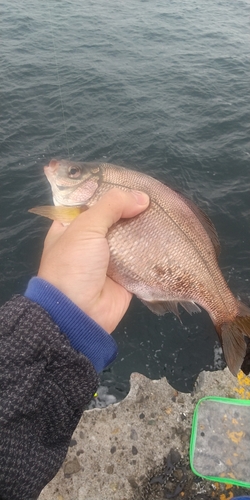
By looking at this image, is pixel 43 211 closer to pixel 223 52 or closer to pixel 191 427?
pixel 191 427

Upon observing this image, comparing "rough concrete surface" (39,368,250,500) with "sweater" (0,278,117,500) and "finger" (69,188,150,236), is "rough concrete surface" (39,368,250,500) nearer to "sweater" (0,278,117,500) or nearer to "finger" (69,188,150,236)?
"sweater" (0,278,117,500)

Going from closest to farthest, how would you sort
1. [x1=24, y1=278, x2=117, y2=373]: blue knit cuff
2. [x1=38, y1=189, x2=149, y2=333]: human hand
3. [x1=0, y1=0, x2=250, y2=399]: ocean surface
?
[x1=24, y1=278, x2=117, y2=373]: blue knit cuff, [x1=38, y1=189, x2=149, y2=333]: human hand, [x1=0, y1=0, x2=250, y2=399]: ocean surface

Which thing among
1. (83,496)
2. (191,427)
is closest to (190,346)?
(191,427)

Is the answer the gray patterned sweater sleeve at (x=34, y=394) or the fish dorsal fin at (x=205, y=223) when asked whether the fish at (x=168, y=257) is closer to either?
the fish dorsal fin at (x=205, y=223)

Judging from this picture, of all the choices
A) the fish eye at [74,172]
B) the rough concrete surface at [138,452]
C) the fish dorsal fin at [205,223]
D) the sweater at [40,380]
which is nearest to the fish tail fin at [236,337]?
the fish dorsal fin at [205,223]

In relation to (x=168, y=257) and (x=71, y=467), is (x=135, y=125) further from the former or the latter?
(x=71, y=467)

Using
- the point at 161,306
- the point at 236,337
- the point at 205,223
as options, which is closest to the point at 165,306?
the point at 161,306

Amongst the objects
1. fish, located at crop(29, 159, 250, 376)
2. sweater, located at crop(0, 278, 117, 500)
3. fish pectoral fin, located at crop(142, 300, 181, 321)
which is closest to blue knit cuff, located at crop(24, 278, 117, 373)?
sweater, located at crop(0, 278, 117, 500)

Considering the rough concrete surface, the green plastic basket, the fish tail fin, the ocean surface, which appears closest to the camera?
the fish tail fin
